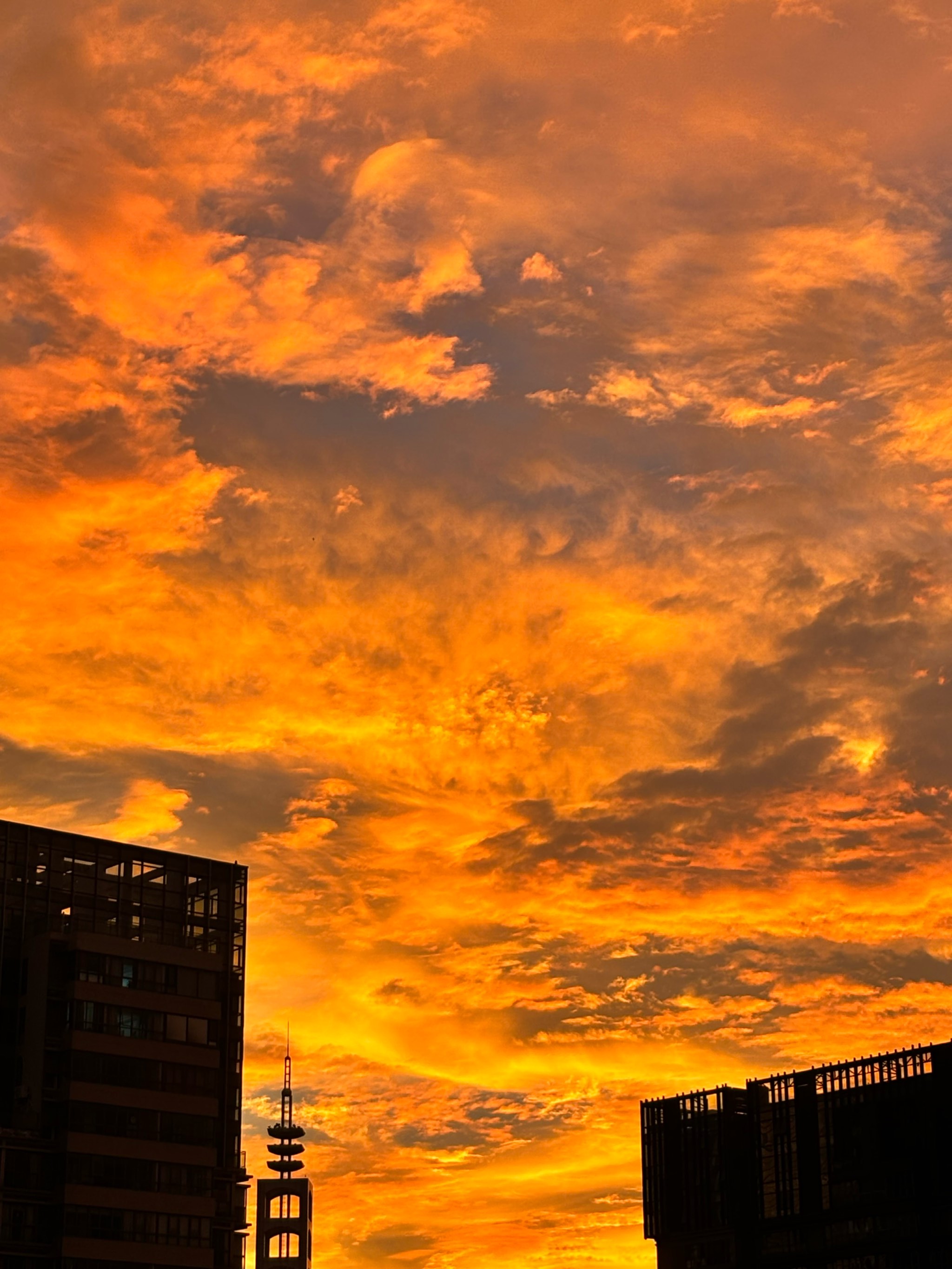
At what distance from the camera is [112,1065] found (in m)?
163

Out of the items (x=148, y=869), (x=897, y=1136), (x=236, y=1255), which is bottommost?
(x=236, y=1255)

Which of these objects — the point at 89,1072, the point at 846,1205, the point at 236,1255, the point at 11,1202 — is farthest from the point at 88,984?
the point at 846,1205

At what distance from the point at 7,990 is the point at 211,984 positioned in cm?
1905

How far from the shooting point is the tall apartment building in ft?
519

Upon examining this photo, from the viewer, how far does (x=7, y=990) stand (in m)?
165

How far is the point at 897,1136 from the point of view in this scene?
7677 inches

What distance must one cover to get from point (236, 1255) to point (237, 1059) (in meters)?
18.0

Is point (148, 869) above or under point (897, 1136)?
above

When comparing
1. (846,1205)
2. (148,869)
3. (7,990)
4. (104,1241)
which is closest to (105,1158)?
(104,1241)

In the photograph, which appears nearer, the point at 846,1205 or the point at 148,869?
the point at 148,869

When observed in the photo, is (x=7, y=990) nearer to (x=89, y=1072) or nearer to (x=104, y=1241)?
(x=89, y=1072)

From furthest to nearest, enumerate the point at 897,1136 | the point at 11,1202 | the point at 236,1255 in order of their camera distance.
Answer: the point at 897,1136 → the point at 236,1255 → the point at 11,1202

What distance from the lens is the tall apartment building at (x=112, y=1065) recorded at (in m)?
158

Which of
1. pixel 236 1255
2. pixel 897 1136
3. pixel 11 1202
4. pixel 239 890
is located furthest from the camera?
pixel 897 1136
